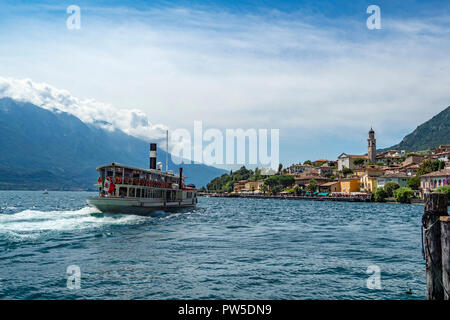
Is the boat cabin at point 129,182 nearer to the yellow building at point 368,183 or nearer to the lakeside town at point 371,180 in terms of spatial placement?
the lakeside town at point 371,180

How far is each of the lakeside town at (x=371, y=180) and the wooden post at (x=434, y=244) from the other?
7953 cm

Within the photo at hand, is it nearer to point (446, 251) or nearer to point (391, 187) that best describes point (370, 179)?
point (391, 187)

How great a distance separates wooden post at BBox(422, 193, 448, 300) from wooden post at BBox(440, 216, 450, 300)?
0.31 metres

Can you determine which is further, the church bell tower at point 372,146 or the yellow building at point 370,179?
the church bell tower at point 372,146

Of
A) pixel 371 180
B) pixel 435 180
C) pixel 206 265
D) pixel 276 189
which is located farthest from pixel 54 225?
pixel 276 189

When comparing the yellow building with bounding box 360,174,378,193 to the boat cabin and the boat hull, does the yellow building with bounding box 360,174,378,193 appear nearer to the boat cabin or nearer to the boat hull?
the boat cabin

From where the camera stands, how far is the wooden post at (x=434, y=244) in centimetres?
957

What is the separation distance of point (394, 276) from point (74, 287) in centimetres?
1174

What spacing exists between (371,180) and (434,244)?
126m

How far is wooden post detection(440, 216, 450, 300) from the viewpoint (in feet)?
29.5

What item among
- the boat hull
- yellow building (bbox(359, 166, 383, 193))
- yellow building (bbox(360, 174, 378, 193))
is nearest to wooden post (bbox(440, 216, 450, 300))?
the boat hull

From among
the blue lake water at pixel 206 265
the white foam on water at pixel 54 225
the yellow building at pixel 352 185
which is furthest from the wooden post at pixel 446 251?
the yellow building at pixel 352 185
